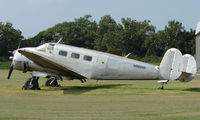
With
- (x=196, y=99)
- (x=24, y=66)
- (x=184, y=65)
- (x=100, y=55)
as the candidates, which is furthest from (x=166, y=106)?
(x=24, y=66)

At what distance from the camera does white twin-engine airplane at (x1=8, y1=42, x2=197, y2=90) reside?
51.6 ft

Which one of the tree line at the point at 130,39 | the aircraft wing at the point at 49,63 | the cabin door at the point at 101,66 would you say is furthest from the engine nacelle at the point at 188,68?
the tree line at the point at 130,39

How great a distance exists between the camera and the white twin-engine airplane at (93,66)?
1574 centimetres

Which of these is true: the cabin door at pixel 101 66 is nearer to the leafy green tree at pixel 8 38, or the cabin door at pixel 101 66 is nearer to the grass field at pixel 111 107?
the grass field at pixel 111 107

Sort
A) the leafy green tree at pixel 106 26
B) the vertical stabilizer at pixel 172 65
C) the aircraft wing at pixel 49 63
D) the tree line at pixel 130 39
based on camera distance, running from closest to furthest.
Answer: the vertical stabilizer at pixel 172 65 → the aircraft wing at pixel 49 63 → the tree line at pixel 130 39 → the leafy green tree at pixel 106 26

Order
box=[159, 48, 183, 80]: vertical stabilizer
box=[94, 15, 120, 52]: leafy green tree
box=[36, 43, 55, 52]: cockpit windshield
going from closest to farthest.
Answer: box=[159, 48, 183, 80]: vertical stabilizer → box=[36, 43, 55, 52]: cockpit windshield → box=[94, 15, 120, 52]: leafy green tree

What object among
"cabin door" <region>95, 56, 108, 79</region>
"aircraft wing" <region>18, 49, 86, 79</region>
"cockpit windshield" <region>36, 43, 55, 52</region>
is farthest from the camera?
"cockpit windshield" <region>36, 43, 55, 52</region>

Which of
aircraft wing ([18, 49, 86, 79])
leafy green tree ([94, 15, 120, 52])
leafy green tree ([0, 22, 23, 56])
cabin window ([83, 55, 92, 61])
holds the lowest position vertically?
aircraft wing ([18, 49, 86, 79])

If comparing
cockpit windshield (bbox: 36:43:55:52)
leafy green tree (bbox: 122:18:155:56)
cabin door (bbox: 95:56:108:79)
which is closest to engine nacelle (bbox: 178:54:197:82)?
cabin door (bbox: 95:56:108:79)

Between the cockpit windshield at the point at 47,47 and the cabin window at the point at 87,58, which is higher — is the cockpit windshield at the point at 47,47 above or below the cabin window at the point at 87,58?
above

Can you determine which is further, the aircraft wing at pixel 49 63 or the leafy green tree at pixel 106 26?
the leafy green tree at pixel 106 26

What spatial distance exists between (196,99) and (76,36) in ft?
257

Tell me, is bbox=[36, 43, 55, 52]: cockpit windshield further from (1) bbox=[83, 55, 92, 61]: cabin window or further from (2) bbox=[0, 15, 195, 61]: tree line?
(2) bbox=[0, 15, 195, 61]: tree line

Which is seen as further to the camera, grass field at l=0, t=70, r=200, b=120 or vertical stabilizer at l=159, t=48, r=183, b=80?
vertical stabilizer at l=159, t=48, r=183, b=80
